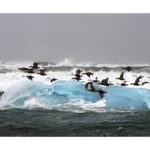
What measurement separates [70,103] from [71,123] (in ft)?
0.84

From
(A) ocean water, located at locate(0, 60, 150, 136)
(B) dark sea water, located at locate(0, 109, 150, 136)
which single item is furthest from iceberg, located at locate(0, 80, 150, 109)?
(B) dark sea water, located at locate(0, 109, 150, 136)

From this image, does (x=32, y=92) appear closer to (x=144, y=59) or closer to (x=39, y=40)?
(x=39, y=40)

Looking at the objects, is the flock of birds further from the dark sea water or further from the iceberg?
the dark sea water

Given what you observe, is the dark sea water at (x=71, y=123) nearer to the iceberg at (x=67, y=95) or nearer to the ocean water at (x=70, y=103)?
the ocean water at (x=70, y=103)

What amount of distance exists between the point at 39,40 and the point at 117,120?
1434 millimetres

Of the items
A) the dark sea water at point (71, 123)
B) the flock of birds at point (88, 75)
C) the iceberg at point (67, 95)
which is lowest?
the dark sea water at point (71, 123)

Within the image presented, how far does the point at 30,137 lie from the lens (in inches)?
171

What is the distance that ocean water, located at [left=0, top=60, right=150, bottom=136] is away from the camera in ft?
14.3

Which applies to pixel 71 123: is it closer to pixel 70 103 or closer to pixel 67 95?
pixel 70 103

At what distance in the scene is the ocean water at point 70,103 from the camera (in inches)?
171

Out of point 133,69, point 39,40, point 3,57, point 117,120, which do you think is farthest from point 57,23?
point 117,120

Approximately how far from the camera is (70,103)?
442cm

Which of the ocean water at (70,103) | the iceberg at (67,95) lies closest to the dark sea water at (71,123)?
the ocean water at (70,103)

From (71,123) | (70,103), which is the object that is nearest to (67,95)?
(70,103)
